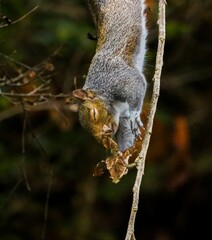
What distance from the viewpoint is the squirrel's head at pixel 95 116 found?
4.25 metres

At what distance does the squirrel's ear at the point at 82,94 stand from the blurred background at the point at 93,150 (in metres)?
2.58

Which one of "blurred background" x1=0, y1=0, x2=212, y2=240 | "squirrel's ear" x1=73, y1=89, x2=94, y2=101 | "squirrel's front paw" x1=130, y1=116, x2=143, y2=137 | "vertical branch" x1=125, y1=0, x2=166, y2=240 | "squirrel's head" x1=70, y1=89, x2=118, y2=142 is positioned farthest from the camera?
"blurred background" x1=0, y1=0, x2=212, y2=240

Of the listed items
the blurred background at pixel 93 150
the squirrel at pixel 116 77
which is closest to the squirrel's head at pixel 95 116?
the squirrel at pixel 116 77

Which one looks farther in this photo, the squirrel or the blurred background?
the blurred background

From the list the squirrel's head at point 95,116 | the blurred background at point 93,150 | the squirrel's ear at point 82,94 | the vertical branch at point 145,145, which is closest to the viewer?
the vertical branch at point 145,145

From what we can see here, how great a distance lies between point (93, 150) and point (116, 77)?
12.9ft

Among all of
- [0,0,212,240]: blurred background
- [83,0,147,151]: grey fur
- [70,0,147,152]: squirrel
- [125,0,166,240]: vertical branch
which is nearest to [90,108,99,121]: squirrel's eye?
[70,0,147,152]: squirrel

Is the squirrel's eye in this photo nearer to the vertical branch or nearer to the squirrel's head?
the squirrel's head

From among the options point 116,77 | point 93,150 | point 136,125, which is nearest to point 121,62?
point 116,77

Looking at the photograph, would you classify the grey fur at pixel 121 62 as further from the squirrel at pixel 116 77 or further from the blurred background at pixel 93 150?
the blurred background at pixel 93 150

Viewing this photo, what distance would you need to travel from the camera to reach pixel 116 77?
4504mm

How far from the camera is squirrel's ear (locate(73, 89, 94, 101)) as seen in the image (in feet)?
13.3

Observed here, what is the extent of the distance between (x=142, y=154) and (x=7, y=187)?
405cm

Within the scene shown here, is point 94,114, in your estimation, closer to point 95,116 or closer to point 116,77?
point 95,116
